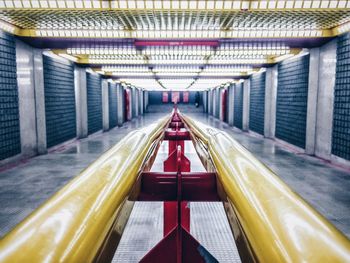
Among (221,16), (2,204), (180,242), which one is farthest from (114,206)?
(221,16)

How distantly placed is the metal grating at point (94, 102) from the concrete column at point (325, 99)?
9.87 metres

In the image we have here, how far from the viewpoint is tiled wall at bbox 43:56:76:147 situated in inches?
358

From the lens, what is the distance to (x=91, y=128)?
1359 cm

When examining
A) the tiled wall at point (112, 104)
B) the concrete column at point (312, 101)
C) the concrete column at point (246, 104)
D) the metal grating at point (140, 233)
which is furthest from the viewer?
the tiled wall at point (112, 104)

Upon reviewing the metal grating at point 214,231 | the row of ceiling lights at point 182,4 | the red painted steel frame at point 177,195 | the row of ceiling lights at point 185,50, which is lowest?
the metal grating at point 214,231

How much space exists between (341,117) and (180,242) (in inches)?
275

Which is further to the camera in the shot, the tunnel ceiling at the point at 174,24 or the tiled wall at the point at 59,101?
the tiled wall at the point at 59,101

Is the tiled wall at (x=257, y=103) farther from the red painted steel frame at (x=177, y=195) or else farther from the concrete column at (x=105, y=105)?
the red painted steel frame at (x=177, y=195)

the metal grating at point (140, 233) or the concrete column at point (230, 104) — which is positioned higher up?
the concrete column at point (230, 104)

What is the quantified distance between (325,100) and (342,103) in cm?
93

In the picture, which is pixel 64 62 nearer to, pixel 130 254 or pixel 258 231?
pixel 130 254

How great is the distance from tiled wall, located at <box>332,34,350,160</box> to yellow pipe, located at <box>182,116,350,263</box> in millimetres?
6832

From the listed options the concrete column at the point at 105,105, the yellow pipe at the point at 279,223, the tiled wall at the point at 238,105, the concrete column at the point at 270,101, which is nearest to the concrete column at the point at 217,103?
the tiled wall at the point at 238,105

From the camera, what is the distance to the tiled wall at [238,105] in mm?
17267
